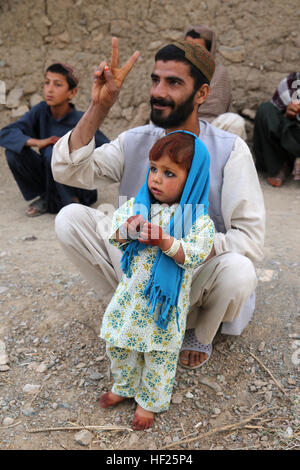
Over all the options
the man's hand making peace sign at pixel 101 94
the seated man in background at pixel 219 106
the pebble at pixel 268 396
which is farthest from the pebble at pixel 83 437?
the seated man in background at pixel 219 106

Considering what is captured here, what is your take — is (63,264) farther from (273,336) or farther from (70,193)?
(273,336)

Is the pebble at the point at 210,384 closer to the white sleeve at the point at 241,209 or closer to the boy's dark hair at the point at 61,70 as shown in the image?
the white sleeve at the point at 241,209

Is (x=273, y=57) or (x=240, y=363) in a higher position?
(x=273, y=57)

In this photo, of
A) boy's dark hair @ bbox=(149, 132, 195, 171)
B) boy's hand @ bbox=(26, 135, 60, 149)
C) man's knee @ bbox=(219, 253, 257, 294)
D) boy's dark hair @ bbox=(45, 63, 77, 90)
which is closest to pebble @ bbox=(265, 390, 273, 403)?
man's knee @ bbox=(219, 253, 257, 294)

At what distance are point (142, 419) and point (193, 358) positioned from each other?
446 millimetres

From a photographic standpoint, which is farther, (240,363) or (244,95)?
(244,95)

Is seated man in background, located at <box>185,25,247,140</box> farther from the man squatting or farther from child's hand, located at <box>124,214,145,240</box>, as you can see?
child's hand, located at <box>124,214,145,240</box>

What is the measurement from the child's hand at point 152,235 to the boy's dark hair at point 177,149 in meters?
0.27

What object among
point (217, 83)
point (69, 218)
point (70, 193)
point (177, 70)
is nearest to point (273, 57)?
point (217, 83)

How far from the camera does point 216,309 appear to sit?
1987mm

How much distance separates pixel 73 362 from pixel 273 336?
1.03 meters

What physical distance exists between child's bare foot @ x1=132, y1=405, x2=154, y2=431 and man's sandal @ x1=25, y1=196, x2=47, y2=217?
9.23 feet

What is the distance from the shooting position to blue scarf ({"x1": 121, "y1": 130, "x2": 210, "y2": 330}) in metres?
1.60

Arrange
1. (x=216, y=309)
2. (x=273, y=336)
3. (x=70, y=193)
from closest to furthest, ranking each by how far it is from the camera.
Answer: (x=216, y=309) → (x=273, y=336) → (x=70, y=193)
